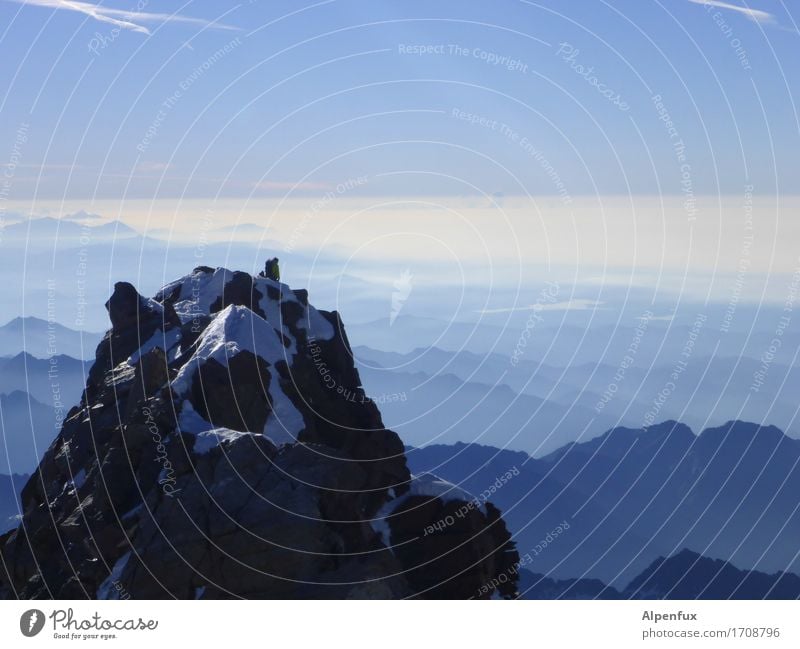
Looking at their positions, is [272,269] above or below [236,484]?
above

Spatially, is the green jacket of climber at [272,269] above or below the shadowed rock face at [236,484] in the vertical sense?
above

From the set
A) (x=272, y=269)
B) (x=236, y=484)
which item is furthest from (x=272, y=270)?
(x=236, y=484)

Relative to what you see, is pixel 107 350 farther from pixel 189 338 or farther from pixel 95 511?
pixel 95 511

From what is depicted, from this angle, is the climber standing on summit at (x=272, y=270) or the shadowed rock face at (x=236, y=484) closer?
the shadowed rock face at (x=236, y=484)

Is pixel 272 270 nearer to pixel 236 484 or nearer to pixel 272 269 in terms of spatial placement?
pixel 272 269

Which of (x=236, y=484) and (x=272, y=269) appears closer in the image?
(x=236, y=484)

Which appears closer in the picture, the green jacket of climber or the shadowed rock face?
the shadowed rock face
